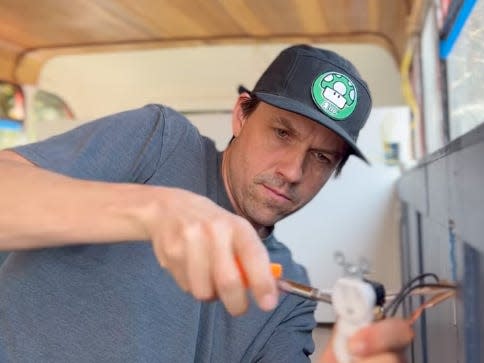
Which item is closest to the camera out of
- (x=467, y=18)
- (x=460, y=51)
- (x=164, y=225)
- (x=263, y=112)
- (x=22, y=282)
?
(x=164, y=225)

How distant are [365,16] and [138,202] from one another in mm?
2462

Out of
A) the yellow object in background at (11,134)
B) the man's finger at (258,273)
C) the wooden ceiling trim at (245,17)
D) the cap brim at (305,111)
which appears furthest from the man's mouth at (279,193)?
the yellow object in background at (11,134)

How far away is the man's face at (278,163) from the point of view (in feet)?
3.51

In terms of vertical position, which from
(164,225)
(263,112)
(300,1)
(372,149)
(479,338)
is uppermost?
(300,1)

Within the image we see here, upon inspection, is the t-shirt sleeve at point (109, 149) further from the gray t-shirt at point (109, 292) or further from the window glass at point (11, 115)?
the window glass at point (11, 115)

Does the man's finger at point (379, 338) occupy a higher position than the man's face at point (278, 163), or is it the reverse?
the man's face at point (278, 163)

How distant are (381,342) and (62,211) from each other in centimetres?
36

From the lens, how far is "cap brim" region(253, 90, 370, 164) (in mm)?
1005

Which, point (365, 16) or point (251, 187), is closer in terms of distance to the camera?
point (251, 187)

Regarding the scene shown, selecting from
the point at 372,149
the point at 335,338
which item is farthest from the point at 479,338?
the point at 372,149

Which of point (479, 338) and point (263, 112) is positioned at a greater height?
point (263, 112)

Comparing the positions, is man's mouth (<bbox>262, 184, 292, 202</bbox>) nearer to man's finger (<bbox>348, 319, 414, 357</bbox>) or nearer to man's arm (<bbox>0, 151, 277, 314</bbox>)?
man's arm (<bbox>0, 151, 277, 314</bbox>)

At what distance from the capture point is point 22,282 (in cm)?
100

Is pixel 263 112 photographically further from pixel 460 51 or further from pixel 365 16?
pixel 365 16
